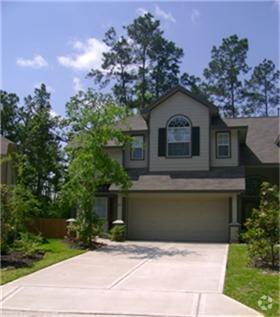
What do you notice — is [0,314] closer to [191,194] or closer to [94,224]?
[94,224]

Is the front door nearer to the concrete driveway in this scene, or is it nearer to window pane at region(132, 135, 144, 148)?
window pane at region(132, 135, 144, 148)

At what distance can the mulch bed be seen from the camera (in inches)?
504

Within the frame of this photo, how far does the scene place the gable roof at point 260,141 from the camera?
935 inches

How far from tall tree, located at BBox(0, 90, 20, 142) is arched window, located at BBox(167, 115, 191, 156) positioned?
15.8m

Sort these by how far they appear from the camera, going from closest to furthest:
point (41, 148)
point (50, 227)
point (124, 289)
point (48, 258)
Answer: point (124, 289) < point (48, 258) < point (50, 227) < point (41, 148)

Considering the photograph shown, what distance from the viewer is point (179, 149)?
23.8m


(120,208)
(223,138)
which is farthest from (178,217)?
(223,138)

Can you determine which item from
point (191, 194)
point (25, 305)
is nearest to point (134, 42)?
point (191, 194)

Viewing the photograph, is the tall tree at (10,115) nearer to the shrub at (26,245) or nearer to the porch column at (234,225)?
the porch column at (234,225)

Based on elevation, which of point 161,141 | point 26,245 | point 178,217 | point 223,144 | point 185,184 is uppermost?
point 161,141

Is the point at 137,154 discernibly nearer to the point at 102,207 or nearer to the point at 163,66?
the point at 102,207

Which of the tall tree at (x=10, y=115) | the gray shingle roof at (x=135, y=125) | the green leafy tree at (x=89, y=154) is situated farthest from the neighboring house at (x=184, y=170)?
the tall tree at (x=10, y=115)

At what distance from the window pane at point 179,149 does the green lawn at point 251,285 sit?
1074 centimetres

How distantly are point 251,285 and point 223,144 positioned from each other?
1405 centimetres
